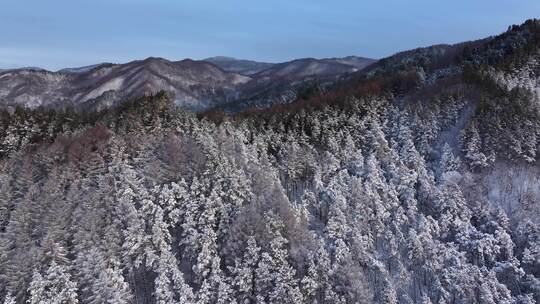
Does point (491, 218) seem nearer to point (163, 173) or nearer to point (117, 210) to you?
point (163, 173)

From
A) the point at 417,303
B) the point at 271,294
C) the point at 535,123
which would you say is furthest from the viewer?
the point at 535,123

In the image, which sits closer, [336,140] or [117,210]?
[117,210]

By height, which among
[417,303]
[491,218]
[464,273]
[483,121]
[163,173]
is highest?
[483,121]

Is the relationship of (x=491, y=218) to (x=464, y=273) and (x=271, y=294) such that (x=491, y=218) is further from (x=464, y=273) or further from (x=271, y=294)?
(x=271, y=294)

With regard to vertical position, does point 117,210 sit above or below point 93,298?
above

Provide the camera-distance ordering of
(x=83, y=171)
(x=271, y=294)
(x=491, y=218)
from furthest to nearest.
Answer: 1. (x=83, y=171)
2. (x=491, y=218)
3. (x=271, y=294)

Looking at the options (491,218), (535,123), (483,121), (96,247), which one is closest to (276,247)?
(96,247)

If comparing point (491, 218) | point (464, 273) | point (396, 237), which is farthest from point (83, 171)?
point (491, 218)
